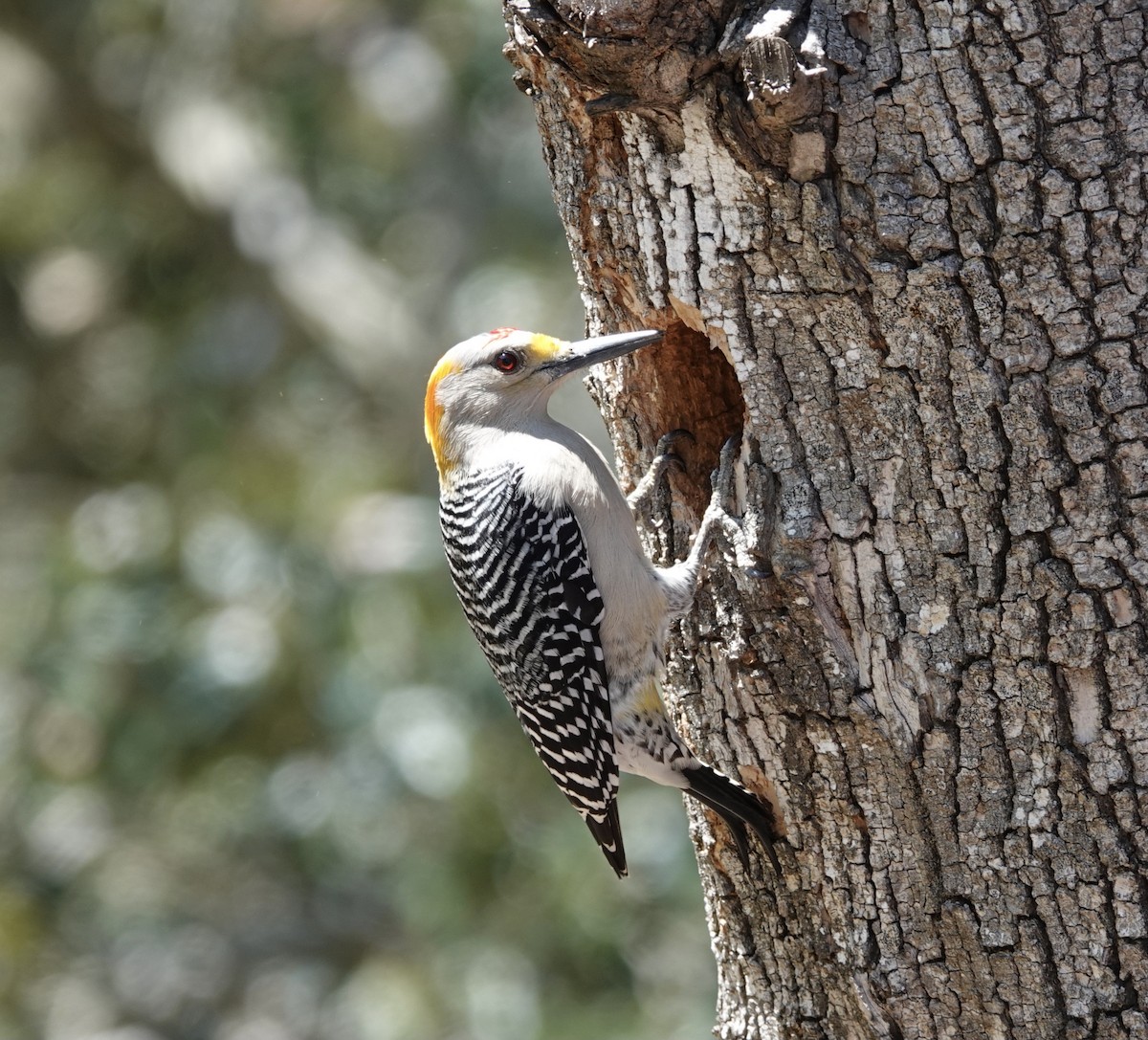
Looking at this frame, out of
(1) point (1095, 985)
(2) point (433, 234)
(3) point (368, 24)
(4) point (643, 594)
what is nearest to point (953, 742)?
(1) point (1095, 985)

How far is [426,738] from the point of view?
567 centimetres

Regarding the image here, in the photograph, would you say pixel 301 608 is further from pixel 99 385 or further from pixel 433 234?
pixel 99 385

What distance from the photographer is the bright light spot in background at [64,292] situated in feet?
27.2

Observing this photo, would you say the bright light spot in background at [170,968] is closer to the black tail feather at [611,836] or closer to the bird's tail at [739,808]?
the black tail feather at [611,836]

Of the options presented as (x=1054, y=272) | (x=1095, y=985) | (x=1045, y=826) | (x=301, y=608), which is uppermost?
(x=301, y=608)

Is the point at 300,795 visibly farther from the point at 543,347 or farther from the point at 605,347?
the point at 605,347

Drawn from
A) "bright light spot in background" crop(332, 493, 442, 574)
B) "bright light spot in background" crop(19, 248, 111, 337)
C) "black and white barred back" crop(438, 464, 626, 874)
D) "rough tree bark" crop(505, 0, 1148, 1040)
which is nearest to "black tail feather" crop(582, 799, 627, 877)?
"black and white barred back" crop(438, 464, 626, 874)

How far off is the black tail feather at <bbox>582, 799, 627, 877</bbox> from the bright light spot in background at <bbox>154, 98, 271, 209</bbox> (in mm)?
5179

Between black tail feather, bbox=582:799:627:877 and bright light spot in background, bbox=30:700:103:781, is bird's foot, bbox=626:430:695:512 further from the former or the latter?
bright light spot in background, bbox=30:700:103:781

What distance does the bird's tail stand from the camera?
2.87m

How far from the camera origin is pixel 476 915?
6012 mm

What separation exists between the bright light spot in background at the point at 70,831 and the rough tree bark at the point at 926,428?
497cm

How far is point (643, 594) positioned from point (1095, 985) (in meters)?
1.26

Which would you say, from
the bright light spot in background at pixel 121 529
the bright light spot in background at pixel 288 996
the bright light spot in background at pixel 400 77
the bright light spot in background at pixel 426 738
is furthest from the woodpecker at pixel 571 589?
the bright light spot in background at pixel 288 996
